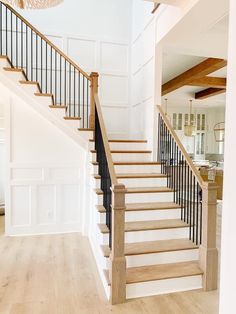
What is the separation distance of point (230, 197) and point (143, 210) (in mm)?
2510

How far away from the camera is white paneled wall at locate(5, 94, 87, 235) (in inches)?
166

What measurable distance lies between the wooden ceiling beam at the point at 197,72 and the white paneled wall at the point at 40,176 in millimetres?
2900

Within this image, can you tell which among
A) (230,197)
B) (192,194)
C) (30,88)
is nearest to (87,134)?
(30,88)

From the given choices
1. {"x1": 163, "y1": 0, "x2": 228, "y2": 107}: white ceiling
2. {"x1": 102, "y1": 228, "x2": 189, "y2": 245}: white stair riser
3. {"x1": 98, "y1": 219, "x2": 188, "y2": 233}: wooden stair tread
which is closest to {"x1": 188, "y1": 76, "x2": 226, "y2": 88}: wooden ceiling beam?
{"x1": 163, "y1": 0, "x2": 228, "y2": 107}: white ceiling

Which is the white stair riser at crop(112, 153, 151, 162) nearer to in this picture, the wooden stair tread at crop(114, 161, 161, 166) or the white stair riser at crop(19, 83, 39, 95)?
the wooden stair tread at crop(114, 161, 161, 166)

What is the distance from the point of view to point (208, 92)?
24.2ft

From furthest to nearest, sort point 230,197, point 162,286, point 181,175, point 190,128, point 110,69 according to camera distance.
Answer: point 190,128
point 110,69
point 181,175
point 162,286
point 230,197

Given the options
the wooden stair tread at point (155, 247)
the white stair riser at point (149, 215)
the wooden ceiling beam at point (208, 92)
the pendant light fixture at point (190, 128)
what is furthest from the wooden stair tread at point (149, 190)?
the pendant light fixture at point (190, 128)

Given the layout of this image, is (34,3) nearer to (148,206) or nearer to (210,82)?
(148,206)

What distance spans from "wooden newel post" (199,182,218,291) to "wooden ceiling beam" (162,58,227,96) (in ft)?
9.21

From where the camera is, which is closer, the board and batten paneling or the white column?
the white column

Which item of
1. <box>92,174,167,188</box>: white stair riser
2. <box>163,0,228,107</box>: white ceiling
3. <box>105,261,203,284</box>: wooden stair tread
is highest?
<box>163,0,228,107</box>: white ceiling

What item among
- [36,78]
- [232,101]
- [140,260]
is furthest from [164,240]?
[36,78]

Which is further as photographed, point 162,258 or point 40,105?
point 40,105
